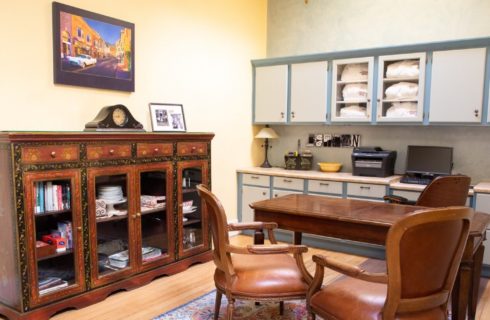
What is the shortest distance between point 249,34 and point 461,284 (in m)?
3.83

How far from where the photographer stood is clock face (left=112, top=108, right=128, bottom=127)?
3.19 metres

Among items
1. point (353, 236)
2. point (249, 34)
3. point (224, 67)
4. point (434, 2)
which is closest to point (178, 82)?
point (224, 67)

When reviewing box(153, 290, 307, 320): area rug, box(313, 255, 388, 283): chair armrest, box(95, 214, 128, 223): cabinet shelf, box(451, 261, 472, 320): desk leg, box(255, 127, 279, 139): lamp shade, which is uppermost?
box(255, 127, 279, 139): lamp shade

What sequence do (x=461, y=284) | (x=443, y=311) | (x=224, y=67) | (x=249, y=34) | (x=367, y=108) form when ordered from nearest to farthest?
(x=443, y=311), (x=461, y=284), (x=367, y=108), (x=224, y=67), (x=249, y=34)

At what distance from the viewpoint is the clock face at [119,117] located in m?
3.19

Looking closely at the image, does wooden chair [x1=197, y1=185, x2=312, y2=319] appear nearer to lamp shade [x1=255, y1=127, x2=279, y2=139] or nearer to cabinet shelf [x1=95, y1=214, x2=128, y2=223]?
cabinet shelf [x1=95, y1=214, x2=128, y2=223]

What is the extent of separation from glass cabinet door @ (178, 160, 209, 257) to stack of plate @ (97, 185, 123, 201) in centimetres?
60

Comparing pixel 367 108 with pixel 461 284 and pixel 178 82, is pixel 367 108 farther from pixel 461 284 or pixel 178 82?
pixel 461 284

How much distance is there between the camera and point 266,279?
7.55 feet

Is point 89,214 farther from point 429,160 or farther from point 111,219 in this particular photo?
point 429,160

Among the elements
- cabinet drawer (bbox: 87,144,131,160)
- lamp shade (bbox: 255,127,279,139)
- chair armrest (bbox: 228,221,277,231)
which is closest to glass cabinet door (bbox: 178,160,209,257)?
cabinet drawer (bbox: 87,144,131,160)

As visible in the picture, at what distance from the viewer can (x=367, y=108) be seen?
170 inches

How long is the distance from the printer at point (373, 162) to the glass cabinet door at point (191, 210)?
1.71 m

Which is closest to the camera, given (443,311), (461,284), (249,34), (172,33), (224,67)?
(443,311)
